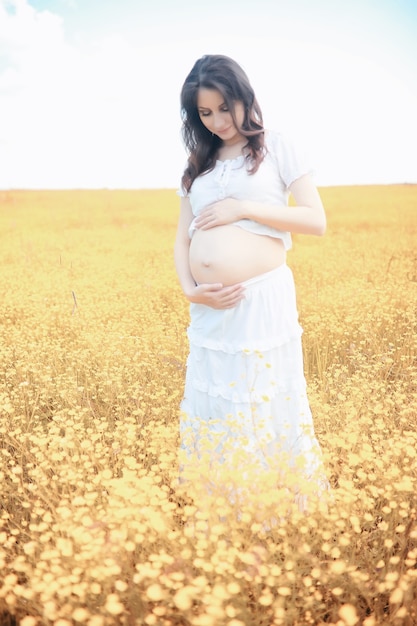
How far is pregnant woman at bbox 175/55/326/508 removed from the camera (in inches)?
88.4

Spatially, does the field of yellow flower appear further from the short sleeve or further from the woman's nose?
the woman's nose

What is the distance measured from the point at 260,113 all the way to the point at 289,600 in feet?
5.97

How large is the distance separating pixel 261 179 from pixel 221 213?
0.69 ft

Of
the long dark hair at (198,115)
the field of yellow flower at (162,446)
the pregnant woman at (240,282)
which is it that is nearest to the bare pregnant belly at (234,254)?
the pregnant woman at (240,282)

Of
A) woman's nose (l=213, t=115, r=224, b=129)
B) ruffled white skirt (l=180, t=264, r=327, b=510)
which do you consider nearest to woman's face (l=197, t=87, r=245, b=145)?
woman's nose (l=213, t=115, r=224, b=129)

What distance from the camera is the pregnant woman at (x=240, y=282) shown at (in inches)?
88.4

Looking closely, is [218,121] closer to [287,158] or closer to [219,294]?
[287,158]

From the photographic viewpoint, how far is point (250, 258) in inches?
93.3

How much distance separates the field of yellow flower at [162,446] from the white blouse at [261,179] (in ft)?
3.40

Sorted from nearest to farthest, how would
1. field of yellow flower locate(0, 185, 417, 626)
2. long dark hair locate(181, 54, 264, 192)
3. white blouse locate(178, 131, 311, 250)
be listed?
field of yellow flower locate(0, 185, 417, 626)
long dark hair locate(181, 54, 264, 192)
white blouse locate(178, 131, 311, 250)

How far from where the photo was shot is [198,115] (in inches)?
94.0

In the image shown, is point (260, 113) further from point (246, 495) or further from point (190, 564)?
point (190, 564)

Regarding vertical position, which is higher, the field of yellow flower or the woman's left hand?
the woman's left hand

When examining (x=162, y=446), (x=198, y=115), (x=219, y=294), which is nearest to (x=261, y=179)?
(x=198, y=115)
